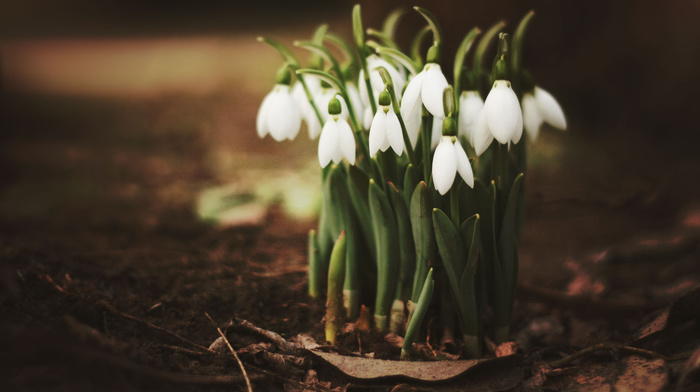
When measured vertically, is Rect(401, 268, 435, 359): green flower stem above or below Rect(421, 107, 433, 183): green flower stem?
below

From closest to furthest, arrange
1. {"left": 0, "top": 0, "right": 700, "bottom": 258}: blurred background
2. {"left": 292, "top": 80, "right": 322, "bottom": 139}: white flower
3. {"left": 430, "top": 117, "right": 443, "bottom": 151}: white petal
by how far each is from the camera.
Result: {"left": 430, "top": 117, "right": 443, "bottom": 151}: white petal
{"left": 292, "top": 80, "right": 322, "bottom": 139}: white flower
{"left": 0, "top": 0, "right": 700, "bottom": 258}: blurred background

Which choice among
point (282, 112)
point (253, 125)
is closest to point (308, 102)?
point (282, 112)

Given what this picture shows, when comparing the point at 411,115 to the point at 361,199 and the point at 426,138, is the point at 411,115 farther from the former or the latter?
the point at 361,199

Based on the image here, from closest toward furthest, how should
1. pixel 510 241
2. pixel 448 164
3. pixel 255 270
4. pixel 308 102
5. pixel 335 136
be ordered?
1. pixel 448 164
2. pixel 335 136
3. pixel 510 241
4. pixel 308 102
5. pixel 255 270

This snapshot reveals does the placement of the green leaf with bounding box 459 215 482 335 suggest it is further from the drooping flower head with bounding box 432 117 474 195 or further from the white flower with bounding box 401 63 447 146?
the white flower with bounding box 401 63 447 146

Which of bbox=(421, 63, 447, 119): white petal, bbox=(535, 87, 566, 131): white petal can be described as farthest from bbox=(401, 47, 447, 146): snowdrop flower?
bbox=(535, 87, 566, 131): white petal

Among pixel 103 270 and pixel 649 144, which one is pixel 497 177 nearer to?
pixel 103 270

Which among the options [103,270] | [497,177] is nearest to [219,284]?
[103,270]

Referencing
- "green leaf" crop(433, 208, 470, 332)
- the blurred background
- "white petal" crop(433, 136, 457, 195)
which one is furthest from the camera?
the blurred background

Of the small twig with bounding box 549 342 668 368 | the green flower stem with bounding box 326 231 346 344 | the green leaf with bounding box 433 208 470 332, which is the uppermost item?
the green leaf with bounding box 433 208 470 332
